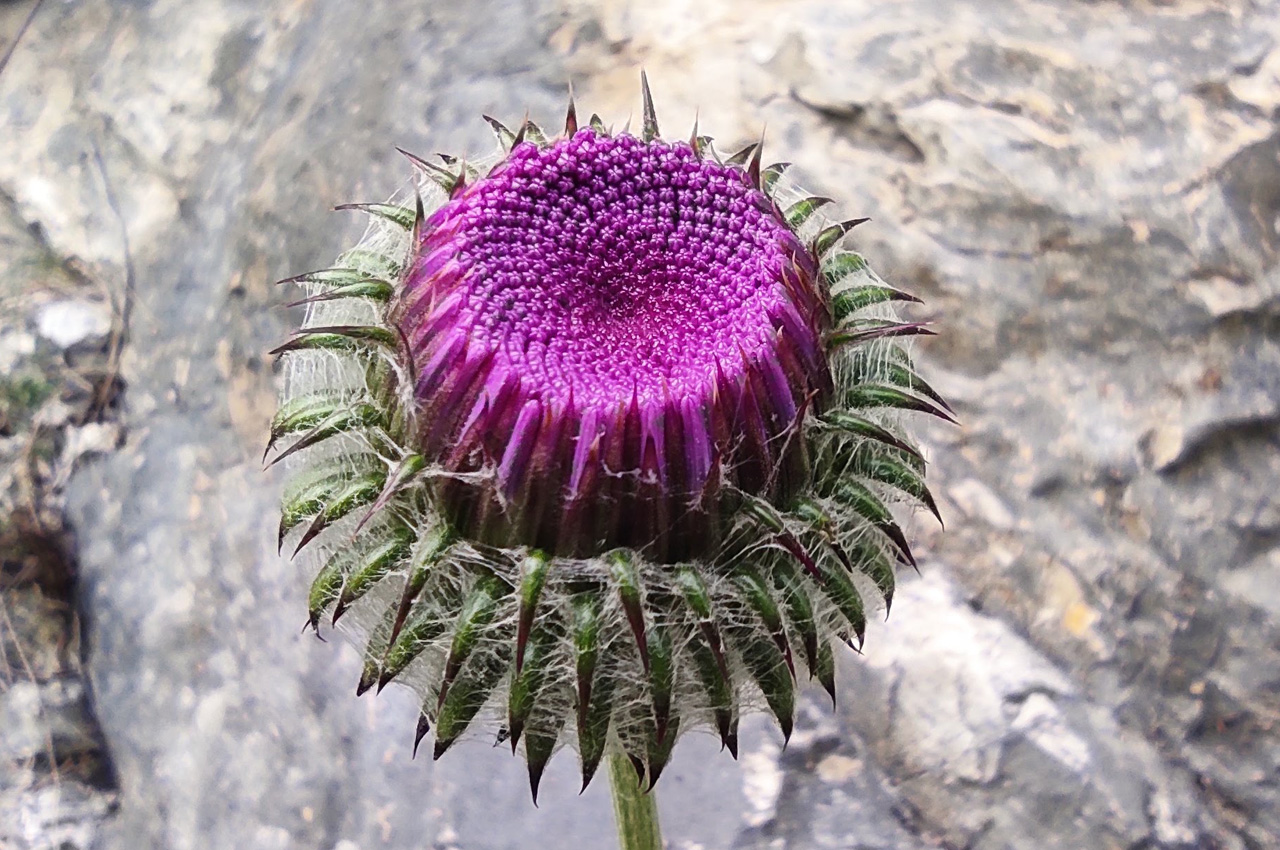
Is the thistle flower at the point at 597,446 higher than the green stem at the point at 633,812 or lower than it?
higher

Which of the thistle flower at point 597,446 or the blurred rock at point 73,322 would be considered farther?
the blurred rock at point 73,322

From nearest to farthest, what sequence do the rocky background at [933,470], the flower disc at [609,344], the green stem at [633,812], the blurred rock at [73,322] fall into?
the flower disc at [609,344]
the green stem at [633,812]
the rocky background at [933,470]
the blurred rock at [73,322]

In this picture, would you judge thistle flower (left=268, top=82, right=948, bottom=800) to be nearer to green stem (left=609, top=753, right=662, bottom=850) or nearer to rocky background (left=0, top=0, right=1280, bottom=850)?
green stem (left=609, top=753, right=662, bottom=850)

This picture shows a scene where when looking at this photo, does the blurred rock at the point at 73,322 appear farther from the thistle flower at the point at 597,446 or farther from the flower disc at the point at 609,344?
the flower disc at the point at 609,344

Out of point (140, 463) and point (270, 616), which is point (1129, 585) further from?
point (140, 463)

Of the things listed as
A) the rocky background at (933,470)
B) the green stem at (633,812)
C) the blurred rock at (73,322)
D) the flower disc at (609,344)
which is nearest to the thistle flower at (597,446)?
the flower disc at (609,344)

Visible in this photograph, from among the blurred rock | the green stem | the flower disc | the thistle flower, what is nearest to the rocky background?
the blurred rock

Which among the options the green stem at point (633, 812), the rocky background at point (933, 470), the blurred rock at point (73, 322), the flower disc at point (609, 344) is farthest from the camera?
the blurred rock at point (73, 322)
